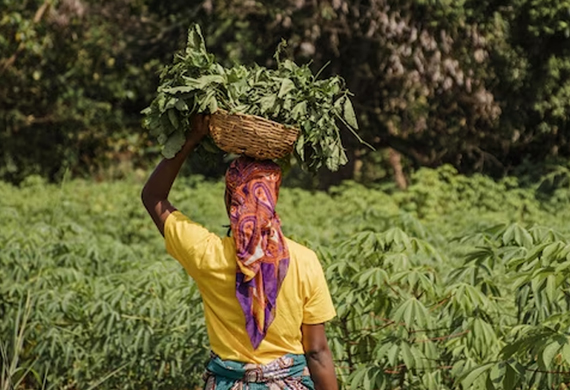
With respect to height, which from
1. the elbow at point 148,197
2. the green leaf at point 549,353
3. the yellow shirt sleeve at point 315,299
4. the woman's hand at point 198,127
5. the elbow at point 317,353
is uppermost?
the woman's hand at point 198,127

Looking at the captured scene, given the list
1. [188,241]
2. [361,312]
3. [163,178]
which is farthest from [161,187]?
[361,312]

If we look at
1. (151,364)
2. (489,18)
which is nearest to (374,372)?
(151,364)

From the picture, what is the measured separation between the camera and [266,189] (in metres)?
2.71

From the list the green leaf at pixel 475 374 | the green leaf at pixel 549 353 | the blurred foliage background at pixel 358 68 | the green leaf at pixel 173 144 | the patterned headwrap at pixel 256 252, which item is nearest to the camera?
the patterned headwrap at pixel 256 252

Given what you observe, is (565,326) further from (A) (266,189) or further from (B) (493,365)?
(A) (266,189)

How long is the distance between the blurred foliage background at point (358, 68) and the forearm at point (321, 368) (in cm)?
843

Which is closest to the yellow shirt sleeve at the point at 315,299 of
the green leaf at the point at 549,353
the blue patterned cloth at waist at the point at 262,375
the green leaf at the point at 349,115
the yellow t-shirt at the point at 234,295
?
the yellow t-shirt at the point at 234,295

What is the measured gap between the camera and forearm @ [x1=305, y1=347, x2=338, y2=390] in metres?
2.74

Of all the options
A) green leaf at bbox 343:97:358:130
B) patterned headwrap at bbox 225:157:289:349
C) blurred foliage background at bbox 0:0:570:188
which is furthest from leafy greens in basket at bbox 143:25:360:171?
blurred foliage background at bbox 0:0:570:188

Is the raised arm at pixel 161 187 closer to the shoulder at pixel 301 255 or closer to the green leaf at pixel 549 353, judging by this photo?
the shoulder at pixel 301 255

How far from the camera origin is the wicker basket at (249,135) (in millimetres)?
2756

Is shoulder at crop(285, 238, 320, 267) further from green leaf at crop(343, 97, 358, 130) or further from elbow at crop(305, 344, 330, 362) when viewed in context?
green leaf at crop(343, 97, 358, 130)

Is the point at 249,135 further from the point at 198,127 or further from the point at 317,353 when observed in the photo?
the point at 317,353

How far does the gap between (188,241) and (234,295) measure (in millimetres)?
181
